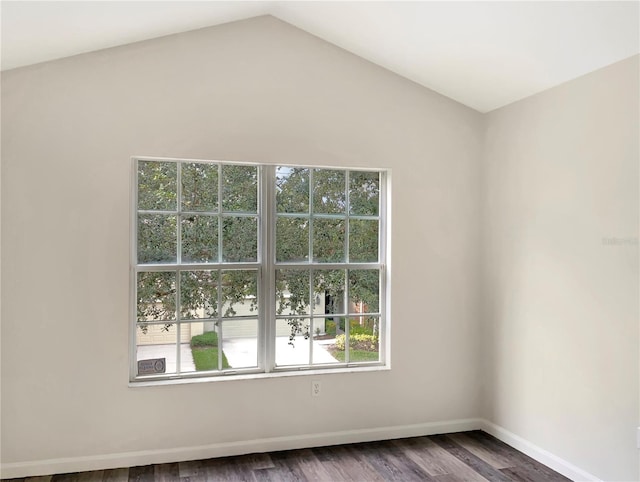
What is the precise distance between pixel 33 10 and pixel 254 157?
1501mm

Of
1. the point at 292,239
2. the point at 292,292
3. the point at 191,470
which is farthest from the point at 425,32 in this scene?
the point at 191,470

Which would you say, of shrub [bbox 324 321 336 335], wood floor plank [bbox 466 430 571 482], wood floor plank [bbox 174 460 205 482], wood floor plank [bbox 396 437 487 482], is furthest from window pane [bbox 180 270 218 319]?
wood floor plank [bbox 466 430 571 482]

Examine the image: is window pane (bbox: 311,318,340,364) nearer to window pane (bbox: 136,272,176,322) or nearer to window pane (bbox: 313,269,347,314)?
window pane (bbox: 313,269,347,314)

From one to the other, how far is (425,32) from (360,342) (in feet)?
7.22

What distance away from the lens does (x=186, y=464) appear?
326 cm

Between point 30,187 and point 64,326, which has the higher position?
point 30,187

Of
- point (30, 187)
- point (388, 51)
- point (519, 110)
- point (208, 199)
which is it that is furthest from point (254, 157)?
point (519, 110)

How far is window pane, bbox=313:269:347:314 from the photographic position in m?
3.73

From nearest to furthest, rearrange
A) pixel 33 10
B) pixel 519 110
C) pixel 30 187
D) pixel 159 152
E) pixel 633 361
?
pixel 33 10 < pixel 633 361 < pixel 30 187 < pixel 159 152 < pixel 519 110

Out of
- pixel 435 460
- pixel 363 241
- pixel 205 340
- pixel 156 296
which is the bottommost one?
pixel 435 460

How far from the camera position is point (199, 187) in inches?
137

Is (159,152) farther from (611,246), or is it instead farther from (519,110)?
(611,246)

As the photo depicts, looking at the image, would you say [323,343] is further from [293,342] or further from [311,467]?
[311,467]

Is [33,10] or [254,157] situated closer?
[33,10]
